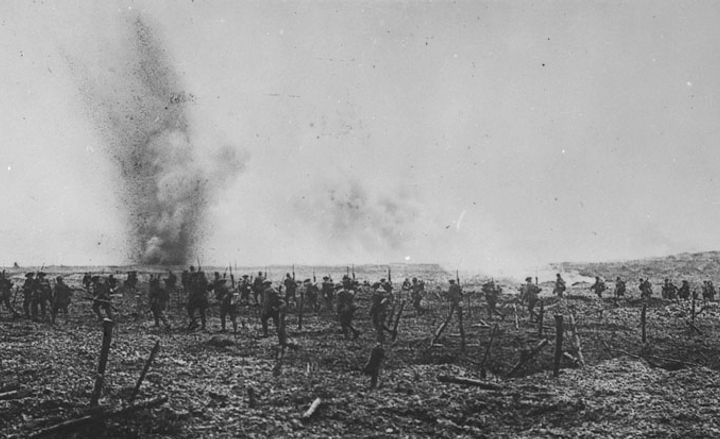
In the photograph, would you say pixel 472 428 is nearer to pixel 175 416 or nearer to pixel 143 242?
pixel 175 416

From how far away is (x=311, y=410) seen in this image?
10586 mm

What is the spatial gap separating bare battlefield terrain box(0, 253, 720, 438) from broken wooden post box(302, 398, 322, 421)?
0.12ft

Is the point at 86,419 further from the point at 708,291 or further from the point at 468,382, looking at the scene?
the point at 708,291

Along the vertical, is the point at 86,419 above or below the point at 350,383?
above

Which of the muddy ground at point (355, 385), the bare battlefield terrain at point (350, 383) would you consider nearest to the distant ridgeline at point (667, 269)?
the bare battlefield terrain at point (350, 383)

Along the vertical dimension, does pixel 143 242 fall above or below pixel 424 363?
above

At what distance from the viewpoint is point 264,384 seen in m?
12.3

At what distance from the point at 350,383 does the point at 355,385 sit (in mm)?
191

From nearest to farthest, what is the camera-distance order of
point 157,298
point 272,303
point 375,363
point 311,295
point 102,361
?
point 102,361 < point 375,363 < point 272,303 < point 157,298 < point 311,295

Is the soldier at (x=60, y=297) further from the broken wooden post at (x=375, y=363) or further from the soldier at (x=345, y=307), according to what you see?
the broken wooden post at (x=375, y=363)

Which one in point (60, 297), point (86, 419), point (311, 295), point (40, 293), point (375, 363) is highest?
point (40, 293)

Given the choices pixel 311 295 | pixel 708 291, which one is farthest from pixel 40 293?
pixel 708 291

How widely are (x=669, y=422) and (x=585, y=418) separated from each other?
1650 mm

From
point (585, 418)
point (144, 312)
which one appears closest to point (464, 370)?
point (585, 418)
